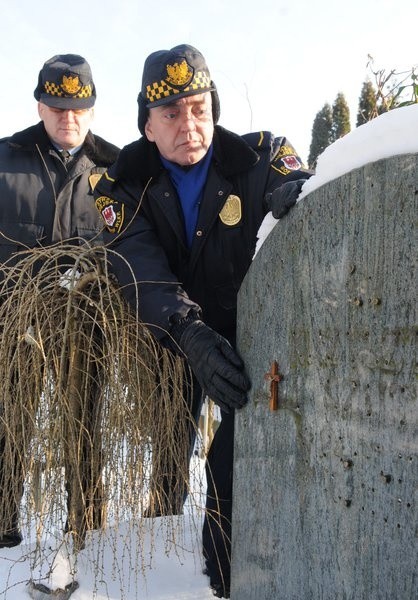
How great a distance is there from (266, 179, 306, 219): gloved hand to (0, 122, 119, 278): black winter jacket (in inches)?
55.2

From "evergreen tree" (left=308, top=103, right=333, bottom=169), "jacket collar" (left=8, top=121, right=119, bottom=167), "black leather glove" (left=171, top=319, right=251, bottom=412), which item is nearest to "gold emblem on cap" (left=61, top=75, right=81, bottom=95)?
"jacket collar" (left=8, top=121, right=119, bottom=167)

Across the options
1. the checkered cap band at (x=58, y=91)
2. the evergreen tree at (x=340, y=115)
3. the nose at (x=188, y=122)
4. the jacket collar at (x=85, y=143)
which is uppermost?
the evergreen tree at (x=340, y=115)

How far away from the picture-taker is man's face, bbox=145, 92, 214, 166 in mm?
2537

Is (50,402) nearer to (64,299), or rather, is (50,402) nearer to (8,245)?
(64,299)

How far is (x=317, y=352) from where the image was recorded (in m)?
1.74

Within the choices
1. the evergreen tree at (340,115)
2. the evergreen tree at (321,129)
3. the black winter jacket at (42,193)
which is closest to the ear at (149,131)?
the black winter jacket at (42,193)

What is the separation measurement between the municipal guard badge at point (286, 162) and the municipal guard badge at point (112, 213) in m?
0.60

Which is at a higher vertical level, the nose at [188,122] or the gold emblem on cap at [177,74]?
the gold emblem on cap at [177,74]

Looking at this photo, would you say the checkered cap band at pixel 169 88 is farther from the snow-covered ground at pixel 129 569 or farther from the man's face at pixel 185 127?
the snow-covered ground at pixel 129 569

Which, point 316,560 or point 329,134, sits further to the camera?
point 329,134

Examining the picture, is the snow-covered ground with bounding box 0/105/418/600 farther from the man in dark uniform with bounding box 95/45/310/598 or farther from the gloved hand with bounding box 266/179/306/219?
the gloved hand with bounding box 266/179/306/219

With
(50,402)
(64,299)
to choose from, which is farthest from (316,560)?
(64,299)

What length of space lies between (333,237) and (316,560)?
0.76 meters

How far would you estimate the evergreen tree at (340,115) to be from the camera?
18.1 metres
